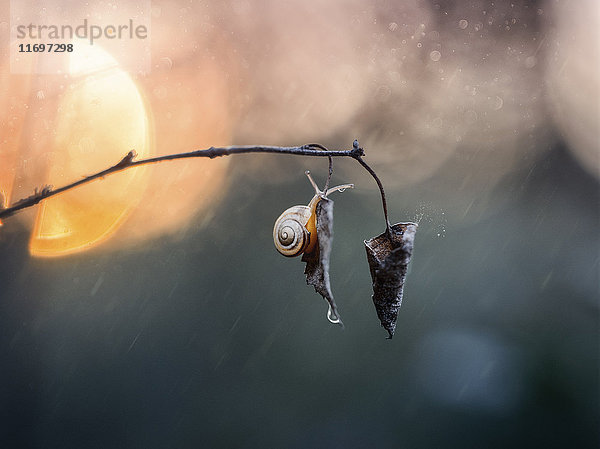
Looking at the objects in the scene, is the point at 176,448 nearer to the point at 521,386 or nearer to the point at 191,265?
the point at 191,265

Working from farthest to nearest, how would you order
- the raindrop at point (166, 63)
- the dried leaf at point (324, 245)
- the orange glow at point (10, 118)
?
the raindrop at point (166, 63)
the orange glow at point (10, 118)
the dried leaf at point (324, 245)

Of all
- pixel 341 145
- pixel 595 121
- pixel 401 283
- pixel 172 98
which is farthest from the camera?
pixel 595 121

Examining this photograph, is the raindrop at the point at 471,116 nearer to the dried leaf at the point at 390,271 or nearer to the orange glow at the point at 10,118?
the orange glow at the point at 10,118

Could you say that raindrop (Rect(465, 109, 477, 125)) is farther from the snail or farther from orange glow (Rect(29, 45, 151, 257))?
the snail

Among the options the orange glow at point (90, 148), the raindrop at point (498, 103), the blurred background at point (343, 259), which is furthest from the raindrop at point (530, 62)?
the orange glow at point (90, 148)

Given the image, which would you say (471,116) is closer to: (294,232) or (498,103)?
(498,103)

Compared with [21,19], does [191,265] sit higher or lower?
lower

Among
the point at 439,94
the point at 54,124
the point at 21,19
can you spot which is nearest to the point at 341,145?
the point at 439,94
